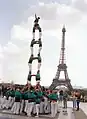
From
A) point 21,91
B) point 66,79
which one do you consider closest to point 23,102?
Answer: point 21,91

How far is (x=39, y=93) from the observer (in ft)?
62.6

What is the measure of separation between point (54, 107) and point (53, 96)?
32.4 inches

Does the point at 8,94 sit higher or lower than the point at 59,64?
lower

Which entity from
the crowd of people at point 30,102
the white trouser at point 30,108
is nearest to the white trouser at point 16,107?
the crowd of people at point 30,102

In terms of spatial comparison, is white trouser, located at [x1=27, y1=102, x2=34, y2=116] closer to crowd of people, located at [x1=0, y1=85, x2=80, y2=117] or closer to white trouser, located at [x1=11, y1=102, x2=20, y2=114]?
crowd of people, located at [x1=0, y1=85, x2=80, y2=117]

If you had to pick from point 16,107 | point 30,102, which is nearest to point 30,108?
point 30,102

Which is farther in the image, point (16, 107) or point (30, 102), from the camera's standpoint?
point (16, 107)

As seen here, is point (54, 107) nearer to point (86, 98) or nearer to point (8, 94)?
point (8, 94)

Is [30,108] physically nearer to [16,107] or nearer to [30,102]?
[30,102]

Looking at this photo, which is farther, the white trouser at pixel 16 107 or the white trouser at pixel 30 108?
the white trouser at pixel 16 107

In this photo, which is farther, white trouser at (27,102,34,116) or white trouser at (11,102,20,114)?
white trouser at (11,102,20,114)

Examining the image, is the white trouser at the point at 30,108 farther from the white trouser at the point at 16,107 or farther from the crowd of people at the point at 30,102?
the white trouser at the point at 16,107

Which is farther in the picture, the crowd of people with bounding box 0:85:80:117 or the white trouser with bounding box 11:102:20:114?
the white trouser with bounding box 11:102:20:114

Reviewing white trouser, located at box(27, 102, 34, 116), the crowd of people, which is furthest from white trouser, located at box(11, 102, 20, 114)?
white trouser, located at box(27, 102, 34, 116)
